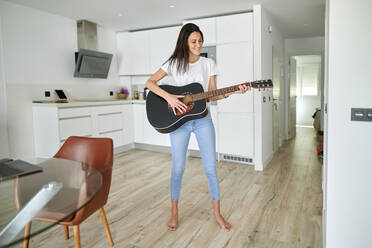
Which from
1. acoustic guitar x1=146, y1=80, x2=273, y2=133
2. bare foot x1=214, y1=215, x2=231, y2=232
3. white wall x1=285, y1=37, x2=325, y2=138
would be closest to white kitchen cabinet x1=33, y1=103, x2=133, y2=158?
acoustic guitar x1=146, y1=80, x2=273, y2=133

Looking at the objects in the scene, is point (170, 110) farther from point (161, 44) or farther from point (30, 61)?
point (161, 44)

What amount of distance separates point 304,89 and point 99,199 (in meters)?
8.51

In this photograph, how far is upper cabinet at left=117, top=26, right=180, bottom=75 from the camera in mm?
4887

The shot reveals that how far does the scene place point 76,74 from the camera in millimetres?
4555

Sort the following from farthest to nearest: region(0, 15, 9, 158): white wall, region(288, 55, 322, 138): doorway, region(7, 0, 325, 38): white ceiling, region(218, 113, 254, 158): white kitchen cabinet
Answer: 1. region(288, 55, 322, 138): doorway
2. region(218, 113, 254, 158): white kitchen cabinet
3. region(7, 0, 325, 38): white ceiling
4. region(0, 15, 9, 158): white wall

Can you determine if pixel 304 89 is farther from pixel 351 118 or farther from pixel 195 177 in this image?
pixel 351 118

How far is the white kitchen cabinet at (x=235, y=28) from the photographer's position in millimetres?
3895

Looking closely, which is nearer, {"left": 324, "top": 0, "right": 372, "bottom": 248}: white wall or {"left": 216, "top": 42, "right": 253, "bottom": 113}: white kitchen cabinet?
{"left": 324, "top": 0, "right": 372, "bottom": 248}: white wall

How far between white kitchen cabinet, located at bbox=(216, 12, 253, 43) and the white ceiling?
5.7 inches

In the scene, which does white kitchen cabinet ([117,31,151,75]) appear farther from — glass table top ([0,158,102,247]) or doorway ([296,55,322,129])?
doorway ([296,55,322,129])

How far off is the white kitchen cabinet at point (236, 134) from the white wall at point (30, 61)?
2.50m

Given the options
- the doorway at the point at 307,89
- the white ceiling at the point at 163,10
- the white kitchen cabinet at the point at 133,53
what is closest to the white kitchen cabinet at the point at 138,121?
the white kitchen cabinet at the point at 133,53

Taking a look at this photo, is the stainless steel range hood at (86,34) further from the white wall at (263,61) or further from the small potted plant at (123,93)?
the white wall at (263,61)

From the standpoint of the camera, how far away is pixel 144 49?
5.18 m
